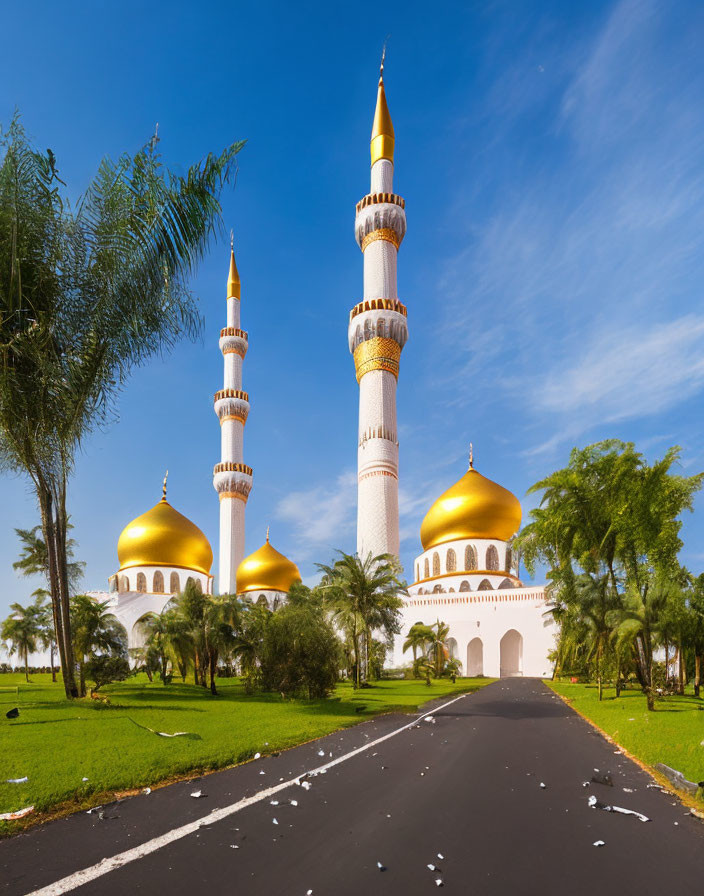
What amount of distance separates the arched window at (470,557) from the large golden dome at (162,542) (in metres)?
27.6

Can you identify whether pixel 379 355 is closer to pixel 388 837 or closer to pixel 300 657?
pixel 300 657

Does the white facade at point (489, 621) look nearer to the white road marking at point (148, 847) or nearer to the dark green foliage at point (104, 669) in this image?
the dark green foliage at point (104, 669)

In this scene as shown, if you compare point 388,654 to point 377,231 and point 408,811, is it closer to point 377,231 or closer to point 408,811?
point 377,231

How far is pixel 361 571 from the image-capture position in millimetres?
33469

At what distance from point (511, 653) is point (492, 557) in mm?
8787

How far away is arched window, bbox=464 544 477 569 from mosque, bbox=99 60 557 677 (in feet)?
0.31

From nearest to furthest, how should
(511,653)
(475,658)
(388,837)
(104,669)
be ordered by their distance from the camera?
(388,837) → (104,669) → (475,658) → (511,653)

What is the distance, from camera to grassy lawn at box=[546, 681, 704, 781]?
10.0 metres

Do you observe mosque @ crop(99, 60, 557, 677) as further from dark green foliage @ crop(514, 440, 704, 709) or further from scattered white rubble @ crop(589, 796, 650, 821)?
scattered white rubble @ crop(589, 796, 650, 821)

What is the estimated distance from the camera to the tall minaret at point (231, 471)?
6794 cm

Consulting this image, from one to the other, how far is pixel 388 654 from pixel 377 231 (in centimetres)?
3765

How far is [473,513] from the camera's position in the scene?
5856cm

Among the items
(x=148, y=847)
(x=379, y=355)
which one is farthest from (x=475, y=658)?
(x=148, y=847)

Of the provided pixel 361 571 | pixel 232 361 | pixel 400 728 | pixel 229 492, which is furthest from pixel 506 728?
pixel 232 361
